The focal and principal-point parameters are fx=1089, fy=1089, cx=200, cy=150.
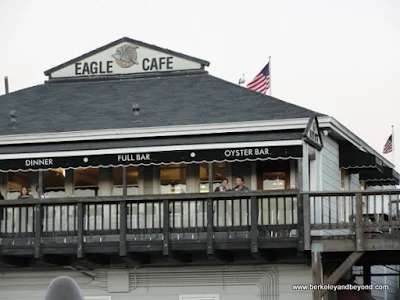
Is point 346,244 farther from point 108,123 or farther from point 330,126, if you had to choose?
point 108,123

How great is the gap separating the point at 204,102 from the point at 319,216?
4.32 m

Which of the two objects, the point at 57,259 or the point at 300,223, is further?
the point at 57,259

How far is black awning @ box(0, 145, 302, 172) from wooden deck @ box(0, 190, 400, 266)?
2.72 ft

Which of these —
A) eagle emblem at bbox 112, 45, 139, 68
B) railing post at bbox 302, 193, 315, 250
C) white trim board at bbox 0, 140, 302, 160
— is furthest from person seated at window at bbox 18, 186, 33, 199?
railing post at bbox 302, 193, 315, 250

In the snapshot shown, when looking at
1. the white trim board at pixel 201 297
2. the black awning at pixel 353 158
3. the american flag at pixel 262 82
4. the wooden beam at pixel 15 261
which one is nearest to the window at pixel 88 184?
the wooden beam at pixel 15 261

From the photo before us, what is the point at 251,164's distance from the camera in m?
24.5

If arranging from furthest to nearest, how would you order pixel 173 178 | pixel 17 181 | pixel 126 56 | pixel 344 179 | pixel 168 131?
pixel 126 56
pixel 344 179
pixel 17 181
pixel 173 178
pixel 168 131

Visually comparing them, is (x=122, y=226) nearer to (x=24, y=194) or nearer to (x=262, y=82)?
(x=24, y=194)

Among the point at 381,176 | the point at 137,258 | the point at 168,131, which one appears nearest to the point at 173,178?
the point at 168,131

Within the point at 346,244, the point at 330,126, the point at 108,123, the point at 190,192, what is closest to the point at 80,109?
the point at 108,123

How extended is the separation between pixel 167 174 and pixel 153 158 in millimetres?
1673

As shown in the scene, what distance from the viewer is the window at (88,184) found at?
25344 mm

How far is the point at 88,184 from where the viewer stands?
25375 mm

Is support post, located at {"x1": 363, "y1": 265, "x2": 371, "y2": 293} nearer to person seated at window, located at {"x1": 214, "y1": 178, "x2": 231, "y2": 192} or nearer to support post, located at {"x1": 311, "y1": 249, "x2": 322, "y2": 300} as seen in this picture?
support post, located at {"x1": 311, "y1": 249, "x2": 322, "y2": 300}
